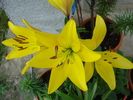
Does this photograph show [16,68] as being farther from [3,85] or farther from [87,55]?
[87,55]

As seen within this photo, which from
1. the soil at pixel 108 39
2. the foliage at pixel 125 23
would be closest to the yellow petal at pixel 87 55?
the foliage at pixel 125 23

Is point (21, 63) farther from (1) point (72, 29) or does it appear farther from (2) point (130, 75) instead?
(1) point (72, 29)

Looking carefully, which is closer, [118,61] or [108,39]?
[118,61]

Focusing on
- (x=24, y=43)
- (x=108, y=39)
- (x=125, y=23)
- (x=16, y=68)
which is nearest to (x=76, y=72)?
(x=24, y=43)

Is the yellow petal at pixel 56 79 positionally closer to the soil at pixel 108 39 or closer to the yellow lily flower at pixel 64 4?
the yellow lily flower at pixel 64 4

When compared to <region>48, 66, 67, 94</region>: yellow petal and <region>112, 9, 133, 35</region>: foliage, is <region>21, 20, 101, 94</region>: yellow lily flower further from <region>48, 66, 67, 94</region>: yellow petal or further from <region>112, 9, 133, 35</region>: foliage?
<region>112, 9, 133, 35</region>: foliage

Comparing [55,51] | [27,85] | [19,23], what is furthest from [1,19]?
[55,51]
